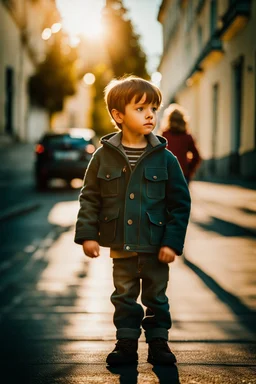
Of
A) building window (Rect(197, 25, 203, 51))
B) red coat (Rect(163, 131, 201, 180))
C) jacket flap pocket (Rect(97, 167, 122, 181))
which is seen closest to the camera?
jacket flap pocket (Rect(97, 167, 122, 181))

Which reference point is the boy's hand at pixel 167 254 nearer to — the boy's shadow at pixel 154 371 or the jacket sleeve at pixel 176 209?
the jacket sleeve at pixel 176 209

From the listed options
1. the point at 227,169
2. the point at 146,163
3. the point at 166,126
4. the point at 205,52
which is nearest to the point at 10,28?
the point at 205,52

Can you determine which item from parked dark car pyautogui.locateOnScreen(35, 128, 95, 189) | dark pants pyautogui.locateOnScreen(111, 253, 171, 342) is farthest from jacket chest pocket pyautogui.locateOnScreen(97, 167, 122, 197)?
parked dark car pyautogui.locateOnScreen(35, 128, 95, 189)

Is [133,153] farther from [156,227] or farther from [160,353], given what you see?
[160,353]

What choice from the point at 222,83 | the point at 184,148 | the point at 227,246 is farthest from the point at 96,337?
the point at 222,83

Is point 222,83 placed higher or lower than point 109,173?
higher

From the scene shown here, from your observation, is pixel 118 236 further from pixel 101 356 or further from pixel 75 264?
pixel 75 264

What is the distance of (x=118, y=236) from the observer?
130 inches

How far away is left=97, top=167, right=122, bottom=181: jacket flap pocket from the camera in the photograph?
3.33 meters

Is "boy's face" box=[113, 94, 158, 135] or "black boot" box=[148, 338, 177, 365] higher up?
"boy's face" box=[113, 94, 158, 135]

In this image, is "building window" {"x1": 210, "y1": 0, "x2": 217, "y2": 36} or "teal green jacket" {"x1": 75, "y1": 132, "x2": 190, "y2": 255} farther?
"building window" {"x1": 210, "y1": 0, "x2": 217, "y2": 36}

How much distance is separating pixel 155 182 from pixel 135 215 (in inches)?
7.8

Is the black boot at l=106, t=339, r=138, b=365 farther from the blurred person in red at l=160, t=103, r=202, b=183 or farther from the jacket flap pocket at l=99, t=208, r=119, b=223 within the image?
the blurred person in red at l=160, t=103, r=202, b=183

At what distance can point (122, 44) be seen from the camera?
224 feet
